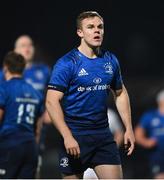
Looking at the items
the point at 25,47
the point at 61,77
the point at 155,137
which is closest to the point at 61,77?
the point at 61,77

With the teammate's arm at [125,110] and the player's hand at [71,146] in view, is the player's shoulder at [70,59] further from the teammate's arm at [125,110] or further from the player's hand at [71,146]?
the player's hand at [71,146]

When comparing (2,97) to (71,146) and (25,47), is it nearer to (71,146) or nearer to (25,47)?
(25,47)

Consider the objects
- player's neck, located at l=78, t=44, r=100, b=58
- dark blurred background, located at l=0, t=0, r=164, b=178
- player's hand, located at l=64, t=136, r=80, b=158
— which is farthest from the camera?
dark blurred background, located at l=0, t=0, r=164, b=178

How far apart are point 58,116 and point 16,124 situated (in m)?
1.83

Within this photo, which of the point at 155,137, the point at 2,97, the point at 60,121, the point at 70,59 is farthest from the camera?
the point at 155,137

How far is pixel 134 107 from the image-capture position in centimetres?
1335

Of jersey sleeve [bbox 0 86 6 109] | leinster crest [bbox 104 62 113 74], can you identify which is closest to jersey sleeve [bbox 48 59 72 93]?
leinster crest [bbox 104 62 113 74]

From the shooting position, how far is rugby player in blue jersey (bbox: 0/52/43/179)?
805 centimetres

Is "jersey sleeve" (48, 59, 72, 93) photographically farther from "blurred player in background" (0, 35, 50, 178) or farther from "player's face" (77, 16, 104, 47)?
"blurred player in background" (0, 35, 50, 178)

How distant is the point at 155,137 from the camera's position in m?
11.4

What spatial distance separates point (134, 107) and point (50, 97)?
274 inches

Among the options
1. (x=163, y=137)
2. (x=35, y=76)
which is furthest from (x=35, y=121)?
(x=163, y=137)

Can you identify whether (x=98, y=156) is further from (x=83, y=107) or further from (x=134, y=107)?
(x=134, y=107)

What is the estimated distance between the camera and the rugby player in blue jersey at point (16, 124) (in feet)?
26.4
